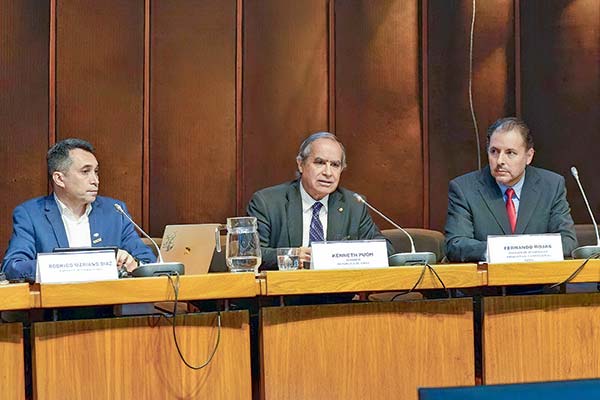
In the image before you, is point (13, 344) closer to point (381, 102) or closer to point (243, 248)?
point (243, 248)

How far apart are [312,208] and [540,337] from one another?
1.28m

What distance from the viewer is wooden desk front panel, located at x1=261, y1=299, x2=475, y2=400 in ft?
8.74

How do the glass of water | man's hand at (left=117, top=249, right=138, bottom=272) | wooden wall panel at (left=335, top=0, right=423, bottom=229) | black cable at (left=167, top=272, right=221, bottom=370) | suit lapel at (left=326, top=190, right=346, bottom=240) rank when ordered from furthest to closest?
wooden wall panel at (left=335, top=0, right=423, bottom=229), suit lapel at (left=326, top=190, right=346, bottom=240), man's hand at (left=117, top=249, right=138, bottom=272), the glass of water, black cable at (left=167, top=272, right=221, bottom=370)

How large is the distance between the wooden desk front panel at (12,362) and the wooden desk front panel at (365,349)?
2.19ft

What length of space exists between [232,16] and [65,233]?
5.51 ft

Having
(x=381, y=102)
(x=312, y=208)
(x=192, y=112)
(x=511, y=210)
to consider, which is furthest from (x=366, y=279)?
(x=381, y=102)

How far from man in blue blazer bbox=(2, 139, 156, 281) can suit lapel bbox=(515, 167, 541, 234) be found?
149 cm

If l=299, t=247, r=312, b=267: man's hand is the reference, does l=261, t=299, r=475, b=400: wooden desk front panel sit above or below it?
below

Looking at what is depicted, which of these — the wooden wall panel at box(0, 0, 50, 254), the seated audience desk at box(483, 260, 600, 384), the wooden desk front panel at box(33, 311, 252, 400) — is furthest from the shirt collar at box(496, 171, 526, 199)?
the wooden wall panel at box(0, 0, 50, 254)

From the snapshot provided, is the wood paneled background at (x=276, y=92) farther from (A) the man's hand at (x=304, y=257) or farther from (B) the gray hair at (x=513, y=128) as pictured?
(A) the man's hand at (x=304, y=257)

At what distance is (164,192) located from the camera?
4723 millimetres

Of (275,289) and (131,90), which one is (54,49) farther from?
(275,289)

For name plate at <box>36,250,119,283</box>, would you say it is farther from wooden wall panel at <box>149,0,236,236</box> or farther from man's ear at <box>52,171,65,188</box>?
wooden wall panel at <box>149,0,236,236</box>

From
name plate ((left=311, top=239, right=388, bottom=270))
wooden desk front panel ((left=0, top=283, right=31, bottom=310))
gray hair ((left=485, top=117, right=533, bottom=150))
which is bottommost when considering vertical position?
wooden desk front panel ((left=0, top=283, right=31, bottom=310))
